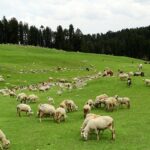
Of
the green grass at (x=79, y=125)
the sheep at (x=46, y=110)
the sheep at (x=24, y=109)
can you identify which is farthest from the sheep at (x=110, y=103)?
the sheep at (x=24, y=109)

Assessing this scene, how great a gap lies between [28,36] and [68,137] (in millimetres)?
143042

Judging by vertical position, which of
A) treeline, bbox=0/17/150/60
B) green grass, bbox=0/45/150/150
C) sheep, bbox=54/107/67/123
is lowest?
green grass, bbox=0/45/150/150

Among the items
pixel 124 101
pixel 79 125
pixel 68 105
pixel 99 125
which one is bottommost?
pixel 79 125

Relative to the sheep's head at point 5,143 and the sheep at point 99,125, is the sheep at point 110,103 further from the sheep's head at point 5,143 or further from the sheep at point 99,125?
the sheep's head at point 5,143

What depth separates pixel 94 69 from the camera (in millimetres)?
85312

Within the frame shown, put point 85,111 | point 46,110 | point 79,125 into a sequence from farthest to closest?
point 85,111, point 46,110, point 79,125

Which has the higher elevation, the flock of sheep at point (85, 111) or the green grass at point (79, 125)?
the flock of sheep at point (85, 111)

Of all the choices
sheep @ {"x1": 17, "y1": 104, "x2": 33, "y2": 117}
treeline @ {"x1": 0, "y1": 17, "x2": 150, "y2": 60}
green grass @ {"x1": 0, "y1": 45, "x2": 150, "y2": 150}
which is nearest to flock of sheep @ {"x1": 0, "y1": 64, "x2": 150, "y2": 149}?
sheep @ {"x1": 17, "y1": 104, "x2": 33, "y2": 117}

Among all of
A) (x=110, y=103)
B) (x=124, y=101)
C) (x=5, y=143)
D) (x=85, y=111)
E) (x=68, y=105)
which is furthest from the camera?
(x=124, y=101)

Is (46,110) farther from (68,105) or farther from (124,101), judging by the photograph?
(124,101)

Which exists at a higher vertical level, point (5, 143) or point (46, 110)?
point (46, 110)

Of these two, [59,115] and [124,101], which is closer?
[59,115]

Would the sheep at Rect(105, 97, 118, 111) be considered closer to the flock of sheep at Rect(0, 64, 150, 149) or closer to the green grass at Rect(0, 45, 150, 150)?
the flock of sheep at Rect(0, 64, 150, 149)

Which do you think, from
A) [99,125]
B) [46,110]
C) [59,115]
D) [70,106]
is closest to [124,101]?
[70,106]
